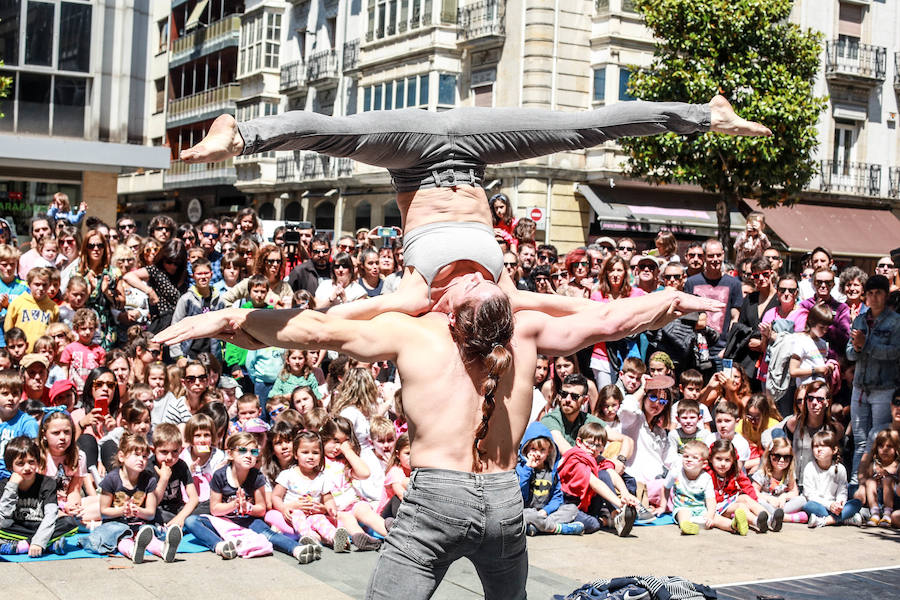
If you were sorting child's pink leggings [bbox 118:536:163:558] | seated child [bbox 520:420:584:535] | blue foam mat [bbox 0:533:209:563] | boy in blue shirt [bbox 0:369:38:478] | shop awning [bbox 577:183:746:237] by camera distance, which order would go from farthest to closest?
shop awning [bbox 577:183:746:237]
seated child [bbox 520:420:584:535]
boy in blue shirt [bbox 0:369:38:478]
child's pink leggings [bbox 118:536:163:558]
blue foam mat [bbox 0:533:209:563]

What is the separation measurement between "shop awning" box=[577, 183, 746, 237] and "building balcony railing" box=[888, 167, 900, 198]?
486 cm

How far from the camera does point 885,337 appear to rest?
8.23m

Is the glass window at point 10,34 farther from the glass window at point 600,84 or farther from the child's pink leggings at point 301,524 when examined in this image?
the child's pink leggings at point 301,524

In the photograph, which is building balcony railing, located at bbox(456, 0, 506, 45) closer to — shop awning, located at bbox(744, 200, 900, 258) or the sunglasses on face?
shop awning, located at bbox(744, 200, 900, 258)

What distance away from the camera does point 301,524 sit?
6.95 m

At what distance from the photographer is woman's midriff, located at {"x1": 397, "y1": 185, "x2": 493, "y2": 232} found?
478 centimetres

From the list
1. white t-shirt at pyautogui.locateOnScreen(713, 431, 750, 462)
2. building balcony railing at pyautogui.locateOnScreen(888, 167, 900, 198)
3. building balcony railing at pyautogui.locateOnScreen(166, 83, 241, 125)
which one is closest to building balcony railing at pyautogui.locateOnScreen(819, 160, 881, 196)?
building balcony railing at pyautogui.locateOnScreen(888, 167, 900, 198)

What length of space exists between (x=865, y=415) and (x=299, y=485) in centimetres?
453

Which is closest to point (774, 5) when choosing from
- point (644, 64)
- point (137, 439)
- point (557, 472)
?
point (644, 64)

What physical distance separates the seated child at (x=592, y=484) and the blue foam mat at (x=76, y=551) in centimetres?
266

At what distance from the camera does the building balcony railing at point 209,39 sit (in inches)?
1528

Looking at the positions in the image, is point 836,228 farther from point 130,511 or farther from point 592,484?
point 130,511

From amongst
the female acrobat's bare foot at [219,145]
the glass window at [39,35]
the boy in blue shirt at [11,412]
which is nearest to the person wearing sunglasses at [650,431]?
the boy in blue shirt at [11,412]

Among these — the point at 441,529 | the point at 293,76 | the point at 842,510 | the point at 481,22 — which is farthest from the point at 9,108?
the point at 441,529
